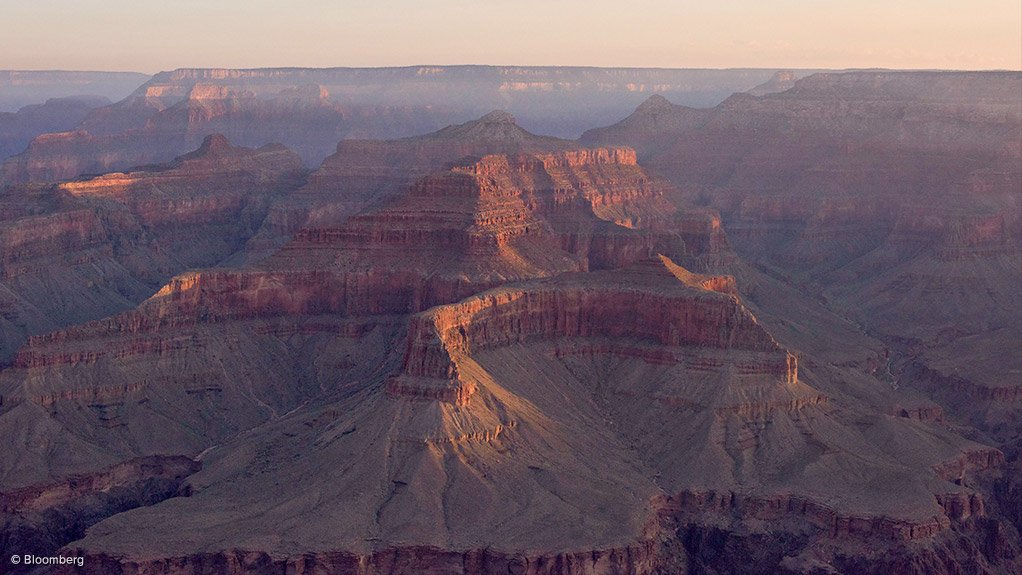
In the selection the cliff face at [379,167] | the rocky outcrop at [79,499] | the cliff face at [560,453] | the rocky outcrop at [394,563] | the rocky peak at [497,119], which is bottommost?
the rocky outcrop at [79,499]

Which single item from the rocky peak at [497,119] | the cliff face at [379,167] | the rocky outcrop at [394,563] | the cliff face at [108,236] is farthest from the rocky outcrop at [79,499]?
the rocky peak at [497,119]

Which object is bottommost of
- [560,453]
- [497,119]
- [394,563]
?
[394,563]

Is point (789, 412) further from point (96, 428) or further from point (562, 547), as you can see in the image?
point (96, 428)

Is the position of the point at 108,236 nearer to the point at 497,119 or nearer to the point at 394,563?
the point at 497,119

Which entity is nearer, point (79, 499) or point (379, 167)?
point (79, 499)

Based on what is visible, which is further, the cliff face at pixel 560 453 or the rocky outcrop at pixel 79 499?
the rocky outcrop at pixel 79 499

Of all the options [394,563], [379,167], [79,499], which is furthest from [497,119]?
[394,563]

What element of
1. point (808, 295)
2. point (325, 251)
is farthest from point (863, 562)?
point (808, 295)

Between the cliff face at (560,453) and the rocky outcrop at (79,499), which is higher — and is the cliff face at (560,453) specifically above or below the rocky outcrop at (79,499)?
above

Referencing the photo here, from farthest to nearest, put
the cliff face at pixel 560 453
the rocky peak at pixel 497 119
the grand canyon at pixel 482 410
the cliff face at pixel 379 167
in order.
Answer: the rocky peak at pixel 497 119
the cliff face at pixel 379 167
the grand canyon at pixel 482 410
the cliff face at pixel 560 453

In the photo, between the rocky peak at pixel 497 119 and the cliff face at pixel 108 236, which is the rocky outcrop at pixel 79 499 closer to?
the cliff face at pixel 108 236

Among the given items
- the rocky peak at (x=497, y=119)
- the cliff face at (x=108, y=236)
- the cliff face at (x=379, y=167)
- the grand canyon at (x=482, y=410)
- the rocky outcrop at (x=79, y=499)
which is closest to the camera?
the grand canyon at (x=482, y=410)
